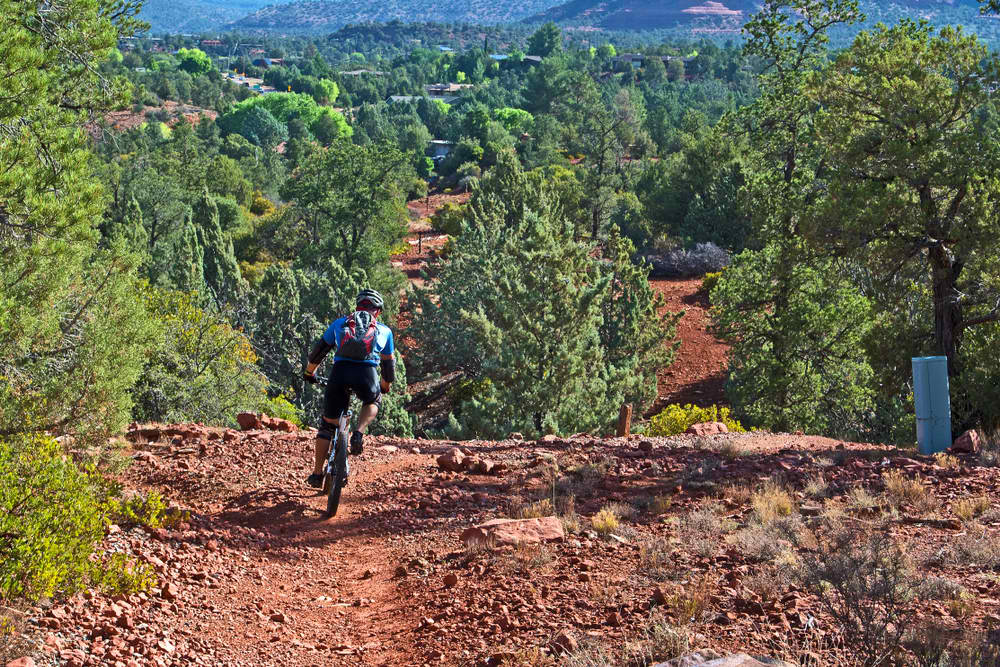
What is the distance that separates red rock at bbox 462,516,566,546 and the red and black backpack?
1581 mm

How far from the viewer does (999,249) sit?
11.9 m

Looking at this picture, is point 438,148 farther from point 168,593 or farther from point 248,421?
point 168,593

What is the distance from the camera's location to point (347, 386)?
22.8 ft

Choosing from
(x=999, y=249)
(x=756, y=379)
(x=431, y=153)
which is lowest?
(x=756, y=379)

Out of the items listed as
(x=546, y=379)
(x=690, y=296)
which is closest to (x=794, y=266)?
(x=546, y=379)

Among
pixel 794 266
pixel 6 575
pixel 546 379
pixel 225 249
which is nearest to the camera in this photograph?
pixel 6 575

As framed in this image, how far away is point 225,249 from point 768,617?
32603mm

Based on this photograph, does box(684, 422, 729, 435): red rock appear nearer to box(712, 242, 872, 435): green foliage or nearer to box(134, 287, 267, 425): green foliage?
box(712, 242, 872, 435): green foliage

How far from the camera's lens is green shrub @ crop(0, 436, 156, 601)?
4.46 metres

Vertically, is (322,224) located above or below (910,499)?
above

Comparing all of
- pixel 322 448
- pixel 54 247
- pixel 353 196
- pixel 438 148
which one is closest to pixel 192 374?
pixel 54 247

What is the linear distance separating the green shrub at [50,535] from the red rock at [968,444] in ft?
24.0

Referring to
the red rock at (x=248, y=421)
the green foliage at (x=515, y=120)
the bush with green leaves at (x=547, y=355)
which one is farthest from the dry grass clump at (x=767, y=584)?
the green foliage at (x=515, y=120)

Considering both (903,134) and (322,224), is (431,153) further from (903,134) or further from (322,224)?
(903,134)
